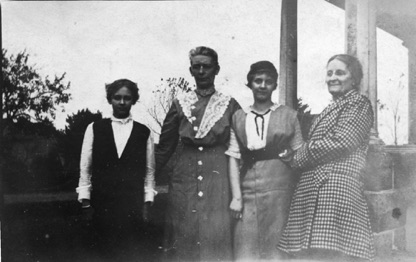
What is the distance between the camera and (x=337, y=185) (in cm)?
283

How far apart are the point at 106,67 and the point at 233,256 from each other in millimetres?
1932

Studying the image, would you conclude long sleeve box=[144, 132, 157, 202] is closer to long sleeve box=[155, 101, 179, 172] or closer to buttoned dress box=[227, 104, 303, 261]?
long sleeve box=[155, 101, 179, 172]

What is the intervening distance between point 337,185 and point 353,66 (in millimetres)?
956

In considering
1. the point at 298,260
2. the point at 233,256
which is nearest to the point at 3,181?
the point at 233,256

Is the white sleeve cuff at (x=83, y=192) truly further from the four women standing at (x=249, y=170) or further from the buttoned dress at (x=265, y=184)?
the buttoned dress at (x=265, y=184)

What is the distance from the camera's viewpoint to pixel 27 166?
3.49m

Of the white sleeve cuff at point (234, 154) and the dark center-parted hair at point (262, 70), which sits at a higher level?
the dark center-parted hair at point (262, 70)

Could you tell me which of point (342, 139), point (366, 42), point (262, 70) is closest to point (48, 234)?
Result: point (262, 70)

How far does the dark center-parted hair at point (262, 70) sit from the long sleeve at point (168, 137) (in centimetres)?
65

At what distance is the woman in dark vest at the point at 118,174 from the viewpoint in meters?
3.02

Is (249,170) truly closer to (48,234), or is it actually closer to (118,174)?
(118,174)

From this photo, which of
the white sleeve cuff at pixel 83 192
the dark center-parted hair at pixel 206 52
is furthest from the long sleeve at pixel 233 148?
the white sleeve cuff at pixel 83 192

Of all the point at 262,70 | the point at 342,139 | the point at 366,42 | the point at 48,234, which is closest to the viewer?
the point at 342,139

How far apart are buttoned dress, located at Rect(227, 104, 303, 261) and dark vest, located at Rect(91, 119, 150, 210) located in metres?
0.74
